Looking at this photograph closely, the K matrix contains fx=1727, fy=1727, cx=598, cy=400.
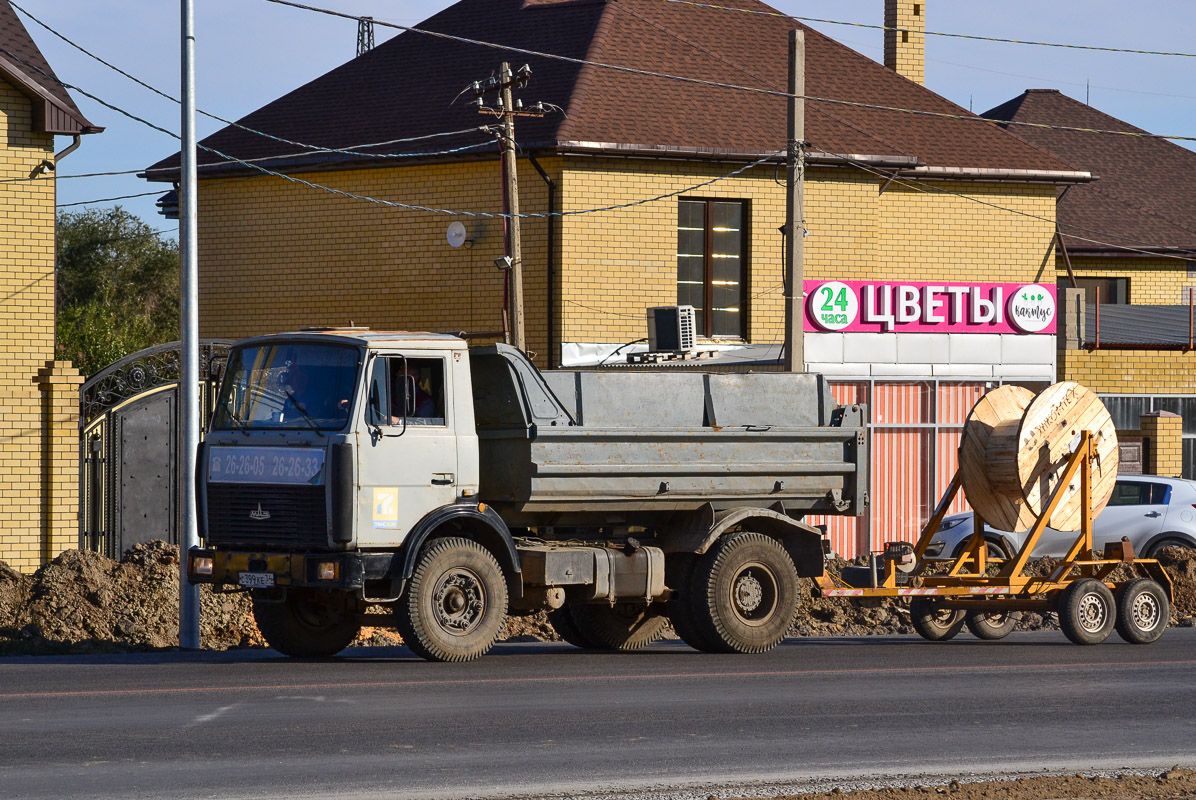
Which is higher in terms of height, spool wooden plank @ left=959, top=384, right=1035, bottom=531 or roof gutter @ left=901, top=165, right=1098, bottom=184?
roof gutter @ left=901, top=165, right=1098, bottom=184

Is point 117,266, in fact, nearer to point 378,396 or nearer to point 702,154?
point 702,154

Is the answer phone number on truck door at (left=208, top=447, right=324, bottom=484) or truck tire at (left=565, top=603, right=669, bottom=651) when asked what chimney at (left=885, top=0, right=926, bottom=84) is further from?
phone number on truck door at (left=208, top=447, right=324, bottom=484)

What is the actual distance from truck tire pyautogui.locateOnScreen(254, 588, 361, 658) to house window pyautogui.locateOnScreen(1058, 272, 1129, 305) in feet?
92.9

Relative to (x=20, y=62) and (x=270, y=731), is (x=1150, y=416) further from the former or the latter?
(x=270, y=731)

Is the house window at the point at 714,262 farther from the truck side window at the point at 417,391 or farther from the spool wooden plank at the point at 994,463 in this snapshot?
the truck side window at the point at 417,391

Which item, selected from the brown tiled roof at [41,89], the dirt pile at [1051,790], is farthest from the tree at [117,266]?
the dirt pile at [1051,790]

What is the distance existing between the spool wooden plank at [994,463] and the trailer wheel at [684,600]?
10.2ft

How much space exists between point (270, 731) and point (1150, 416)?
2374 cm

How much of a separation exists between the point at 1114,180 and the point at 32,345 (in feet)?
93.8

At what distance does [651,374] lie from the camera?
48.8ft

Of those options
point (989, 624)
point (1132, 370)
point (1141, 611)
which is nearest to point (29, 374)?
point (989, 624)

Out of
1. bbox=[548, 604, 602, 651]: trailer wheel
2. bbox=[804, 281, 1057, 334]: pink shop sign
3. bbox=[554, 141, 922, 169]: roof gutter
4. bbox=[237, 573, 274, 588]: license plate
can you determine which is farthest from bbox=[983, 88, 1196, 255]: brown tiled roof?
bbox=[237, 573, 274, 588]: license plate

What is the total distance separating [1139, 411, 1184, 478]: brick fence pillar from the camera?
100 ft

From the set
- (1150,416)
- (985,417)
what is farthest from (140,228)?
(985,417)
